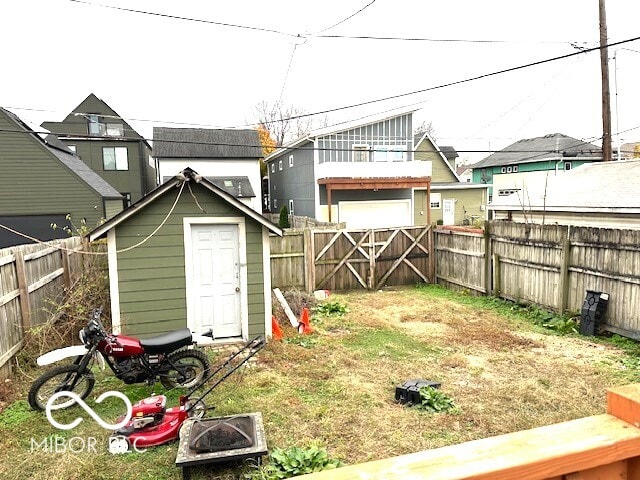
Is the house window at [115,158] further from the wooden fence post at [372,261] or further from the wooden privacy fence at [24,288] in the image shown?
the wooden privacy fence at [24,288]

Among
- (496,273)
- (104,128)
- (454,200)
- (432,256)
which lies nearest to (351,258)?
(432,256)

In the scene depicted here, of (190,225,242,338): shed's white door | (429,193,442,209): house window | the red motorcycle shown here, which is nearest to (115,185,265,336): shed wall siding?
(190,225,242,338): shed's white door

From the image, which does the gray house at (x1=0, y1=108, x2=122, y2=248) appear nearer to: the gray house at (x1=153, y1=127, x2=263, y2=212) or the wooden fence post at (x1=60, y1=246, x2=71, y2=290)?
the gray house at (x1=153, y1=127, x2=263, y2=212)

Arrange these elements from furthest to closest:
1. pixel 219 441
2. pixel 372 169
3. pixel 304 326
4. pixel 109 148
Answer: pixel 109 148 < pixel 372 169 < pixel 304 326 < pixel 219 441

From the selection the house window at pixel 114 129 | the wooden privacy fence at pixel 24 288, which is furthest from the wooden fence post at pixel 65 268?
the house window at pixel 114 129

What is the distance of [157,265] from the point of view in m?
7.43

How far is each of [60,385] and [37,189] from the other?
Result: 16.0 meters

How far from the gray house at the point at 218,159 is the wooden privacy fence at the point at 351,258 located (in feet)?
40.1

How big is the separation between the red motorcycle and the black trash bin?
6.68 m

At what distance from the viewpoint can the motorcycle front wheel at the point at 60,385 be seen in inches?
206

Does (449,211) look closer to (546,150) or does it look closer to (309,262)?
(546,150)

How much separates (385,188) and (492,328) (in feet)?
48.4

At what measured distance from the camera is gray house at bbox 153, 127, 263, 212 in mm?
24516

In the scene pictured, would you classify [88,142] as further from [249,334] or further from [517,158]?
[517,158]
